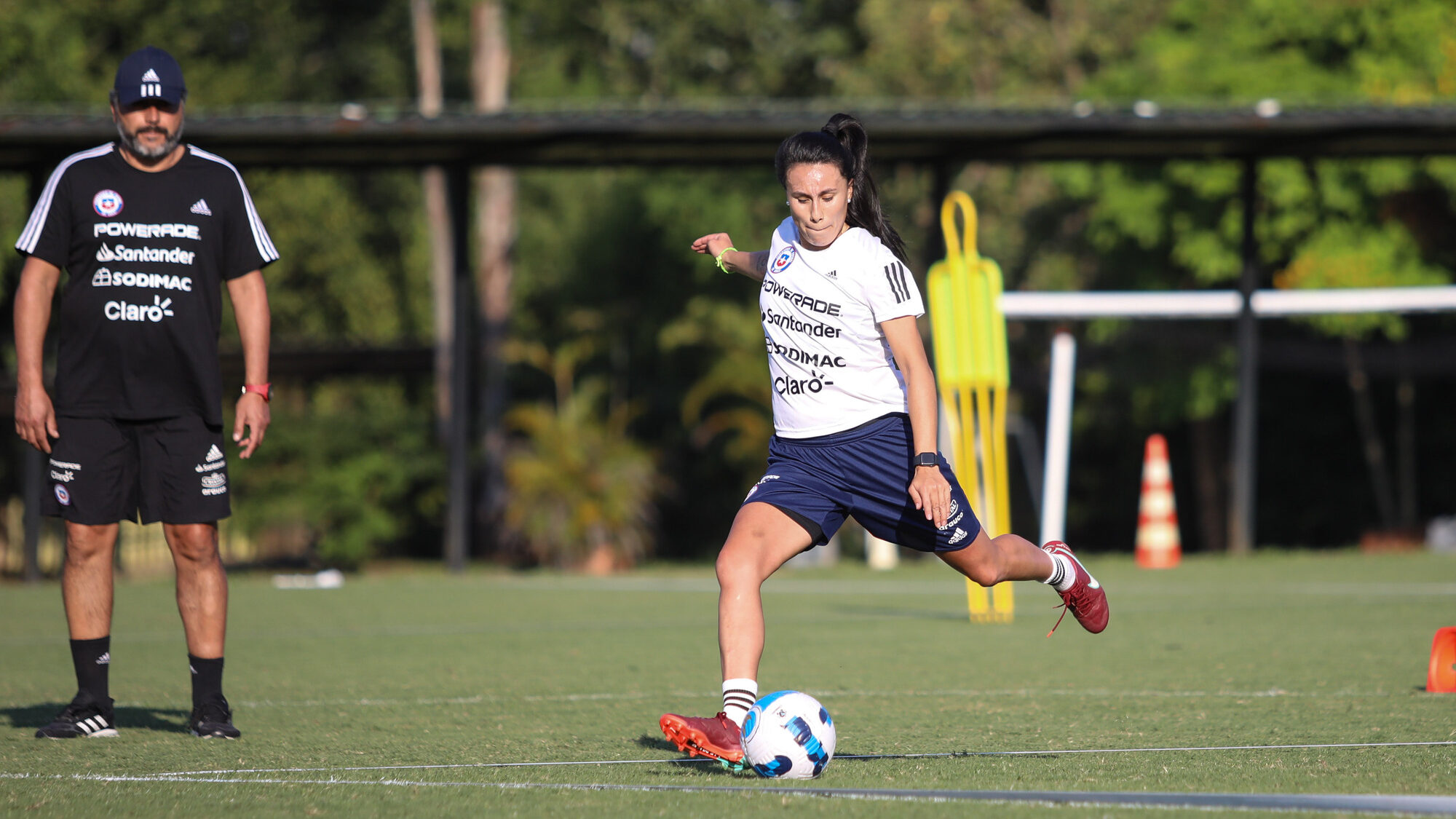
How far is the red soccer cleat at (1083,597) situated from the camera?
5.50 metres

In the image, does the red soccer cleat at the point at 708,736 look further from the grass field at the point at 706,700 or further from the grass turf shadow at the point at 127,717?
the grass turf shadow at the point at 127,717

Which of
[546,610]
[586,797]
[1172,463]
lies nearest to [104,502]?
[586,797]

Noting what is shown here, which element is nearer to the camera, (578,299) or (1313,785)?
(1313,785)

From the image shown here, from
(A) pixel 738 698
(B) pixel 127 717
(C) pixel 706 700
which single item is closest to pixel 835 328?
(A) pixel 738 698

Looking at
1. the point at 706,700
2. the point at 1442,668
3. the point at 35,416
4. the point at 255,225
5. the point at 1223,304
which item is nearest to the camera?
the point at 35,416

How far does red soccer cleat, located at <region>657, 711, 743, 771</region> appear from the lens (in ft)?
14.2

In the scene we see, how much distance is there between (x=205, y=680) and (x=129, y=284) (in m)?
1.41

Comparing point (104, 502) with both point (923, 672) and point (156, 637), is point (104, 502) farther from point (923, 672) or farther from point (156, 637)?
point (156, 637)

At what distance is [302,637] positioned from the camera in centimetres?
910

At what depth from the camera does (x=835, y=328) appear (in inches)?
185

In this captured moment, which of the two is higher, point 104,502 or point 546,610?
point 104,502

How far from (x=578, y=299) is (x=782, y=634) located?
17.1 m

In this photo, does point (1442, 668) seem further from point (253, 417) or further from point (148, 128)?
point (148, 128)

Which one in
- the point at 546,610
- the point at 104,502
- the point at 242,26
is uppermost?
the point at 242,26
